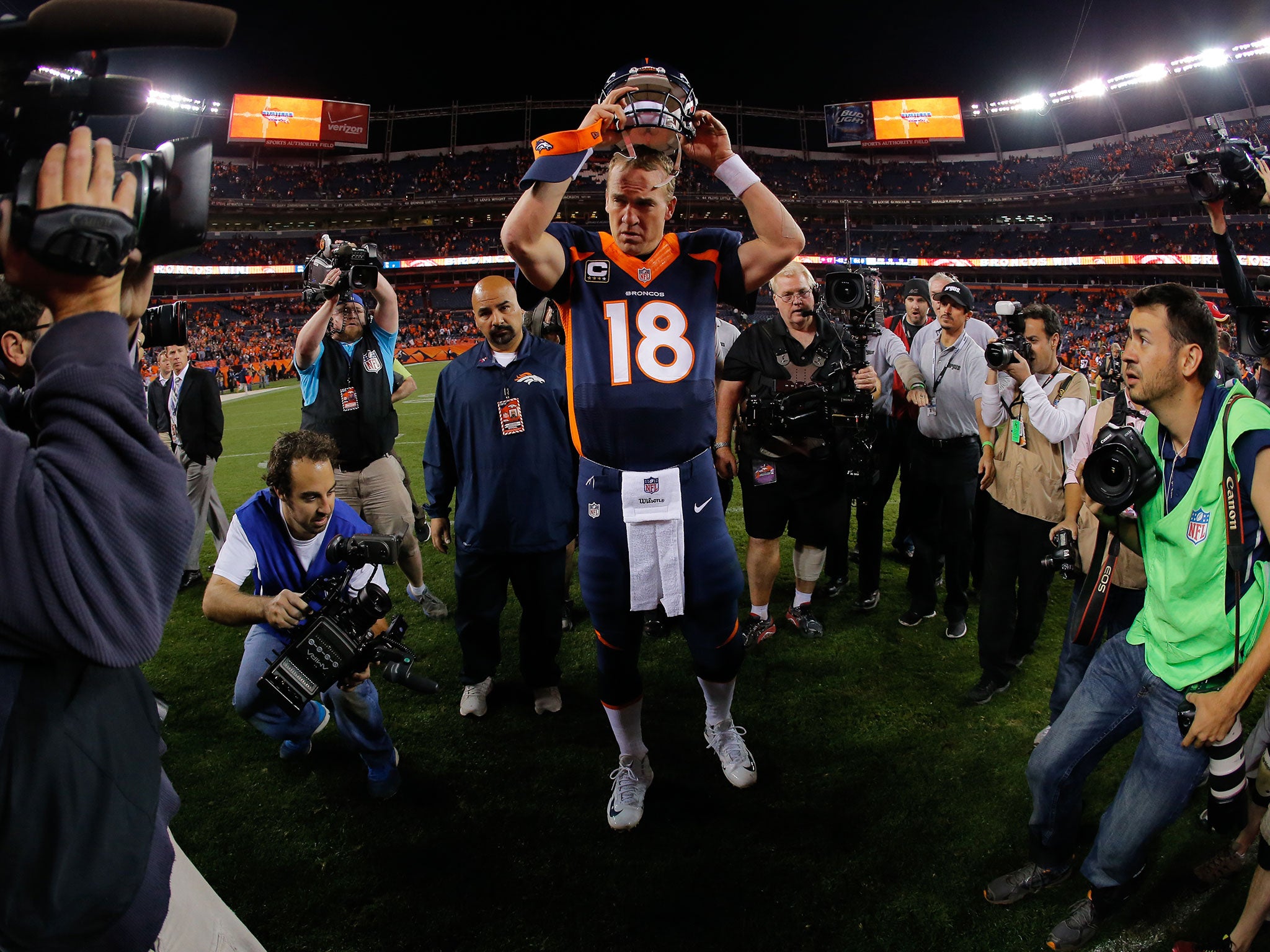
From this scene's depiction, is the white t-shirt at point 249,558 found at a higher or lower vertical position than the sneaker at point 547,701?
higher

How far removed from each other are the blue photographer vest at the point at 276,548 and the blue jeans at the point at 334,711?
0.39 feet

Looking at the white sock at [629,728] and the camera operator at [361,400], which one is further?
the camera operator at [361,400]

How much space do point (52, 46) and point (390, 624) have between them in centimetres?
232

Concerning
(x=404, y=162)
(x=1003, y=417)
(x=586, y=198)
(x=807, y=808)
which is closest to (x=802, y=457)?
(x=1003, y=417)

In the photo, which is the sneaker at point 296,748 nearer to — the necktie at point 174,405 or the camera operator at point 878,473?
the camera operator at point 878,473

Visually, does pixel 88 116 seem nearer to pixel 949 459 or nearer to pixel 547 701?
pixel 547 701

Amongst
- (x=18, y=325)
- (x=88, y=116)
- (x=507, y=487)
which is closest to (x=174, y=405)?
(x=507, y=487)

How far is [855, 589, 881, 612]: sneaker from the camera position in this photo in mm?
5234

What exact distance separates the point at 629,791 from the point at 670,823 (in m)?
0.23

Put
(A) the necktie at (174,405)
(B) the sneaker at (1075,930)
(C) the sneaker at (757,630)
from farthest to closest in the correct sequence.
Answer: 1. (A) the necktie at (174,405)
2. (C) the sneaker at (757,630)
3. (B) the sneaker at (1075,930)

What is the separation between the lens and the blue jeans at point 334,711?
10.3 feet

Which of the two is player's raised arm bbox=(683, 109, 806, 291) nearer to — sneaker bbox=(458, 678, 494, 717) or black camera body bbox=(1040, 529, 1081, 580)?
black camera body bbox=(1040, 529, 1081, 580)

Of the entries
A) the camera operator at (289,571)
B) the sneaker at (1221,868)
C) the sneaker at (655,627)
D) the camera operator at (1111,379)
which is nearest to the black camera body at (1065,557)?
the sneaker at (1221,868)

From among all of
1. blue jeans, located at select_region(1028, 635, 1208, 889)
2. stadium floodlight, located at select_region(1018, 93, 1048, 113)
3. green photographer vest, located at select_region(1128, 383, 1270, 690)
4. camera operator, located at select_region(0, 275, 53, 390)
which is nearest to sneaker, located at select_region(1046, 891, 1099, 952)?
blue jeans, located at select_region(1028, 635, 1208, 889)
